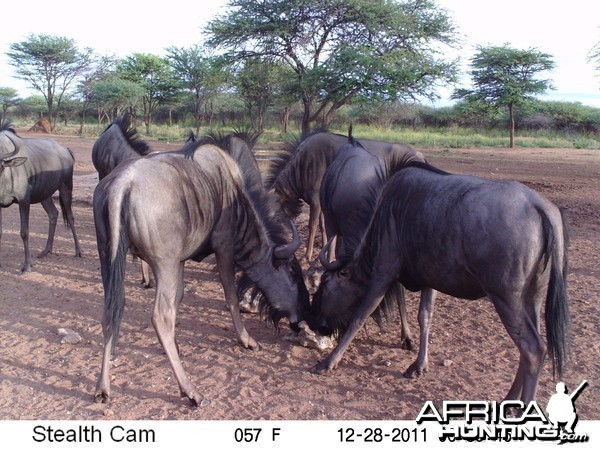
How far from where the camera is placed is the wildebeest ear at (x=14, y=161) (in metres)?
6.65

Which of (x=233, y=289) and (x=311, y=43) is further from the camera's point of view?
(x=311, y=43)

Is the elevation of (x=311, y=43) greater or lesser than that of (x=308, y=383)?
greater

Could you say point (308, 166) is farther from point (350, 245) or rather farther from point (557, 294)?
point (557, 294)

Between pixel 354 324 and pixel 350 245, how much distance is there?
0.66 metres

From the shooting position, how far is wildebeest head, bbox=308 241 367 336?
14.5 ft

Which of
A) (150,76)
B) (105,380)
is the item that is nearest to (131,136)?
(105,380)

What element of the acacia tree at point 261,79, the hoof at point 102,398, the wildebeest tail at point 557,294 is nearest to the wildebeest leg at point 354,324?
the wildebeest tail at point 557,294

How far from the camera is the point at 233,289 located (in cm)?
467

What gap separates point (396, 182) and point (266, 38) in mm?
15635

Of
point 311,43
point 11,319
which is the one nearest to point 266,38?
point 311,43

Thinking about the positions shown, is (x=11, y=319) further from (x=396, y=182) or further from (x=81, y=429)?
(x=396, y=182)

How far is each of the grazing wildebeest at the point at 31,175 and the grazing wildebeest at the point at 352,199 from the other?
12.7ft

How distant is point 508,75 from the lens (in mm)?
29141

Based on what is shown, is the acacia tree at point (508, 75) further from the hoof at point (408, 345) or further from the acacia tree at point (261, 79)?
the hoof at point (408, 345)
